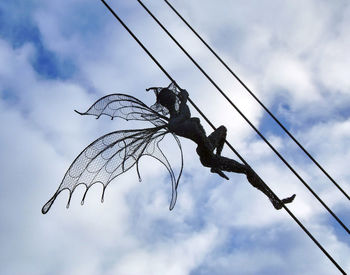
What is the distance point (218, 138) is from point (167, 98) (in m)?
0.92

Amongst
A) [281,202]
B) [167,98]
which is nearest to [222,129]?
[167,98]

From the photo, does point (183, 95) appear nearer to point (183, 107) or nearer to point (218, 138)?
point (183, 107)

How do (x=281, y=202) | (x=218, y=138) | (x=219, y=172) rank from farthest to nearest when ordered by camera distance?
(x=218, y=138), (x=219, y=172), (x=281, y=202)

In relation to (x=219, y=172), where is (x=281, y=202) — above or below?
below

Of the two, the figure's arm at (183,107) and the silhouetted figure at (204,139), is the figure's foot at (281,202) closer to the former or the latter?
the silhouetted figure at (204,139)

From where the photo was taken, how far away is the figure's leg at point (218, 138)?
6699mm

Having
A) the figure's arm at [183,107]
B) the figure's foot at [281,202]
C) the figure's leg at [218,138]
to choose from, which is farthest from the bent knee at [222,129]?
the figure's foot at [281,202]

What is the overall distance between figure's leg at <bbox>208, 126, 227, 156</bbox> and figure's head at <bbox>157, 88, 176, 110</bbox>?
2.29 ft

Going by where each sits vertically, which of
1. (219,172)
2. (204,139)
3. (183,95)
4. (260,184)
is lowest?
(260,184)

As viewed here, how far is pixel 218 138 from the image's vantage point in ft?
22.2

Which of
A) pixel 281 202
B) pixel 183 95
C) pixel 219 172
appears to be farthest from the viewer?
pixel 183 95

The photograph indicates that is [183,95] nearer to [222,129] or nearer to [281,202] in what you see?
[222,129]

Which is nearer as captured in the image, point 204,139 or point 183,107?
point 204,139

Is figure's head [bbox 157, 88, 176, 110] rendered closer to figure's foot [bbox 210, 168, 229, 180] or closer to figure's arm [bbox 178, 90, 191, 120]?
figure's arm [bbox 178, 90, 191, 120]
